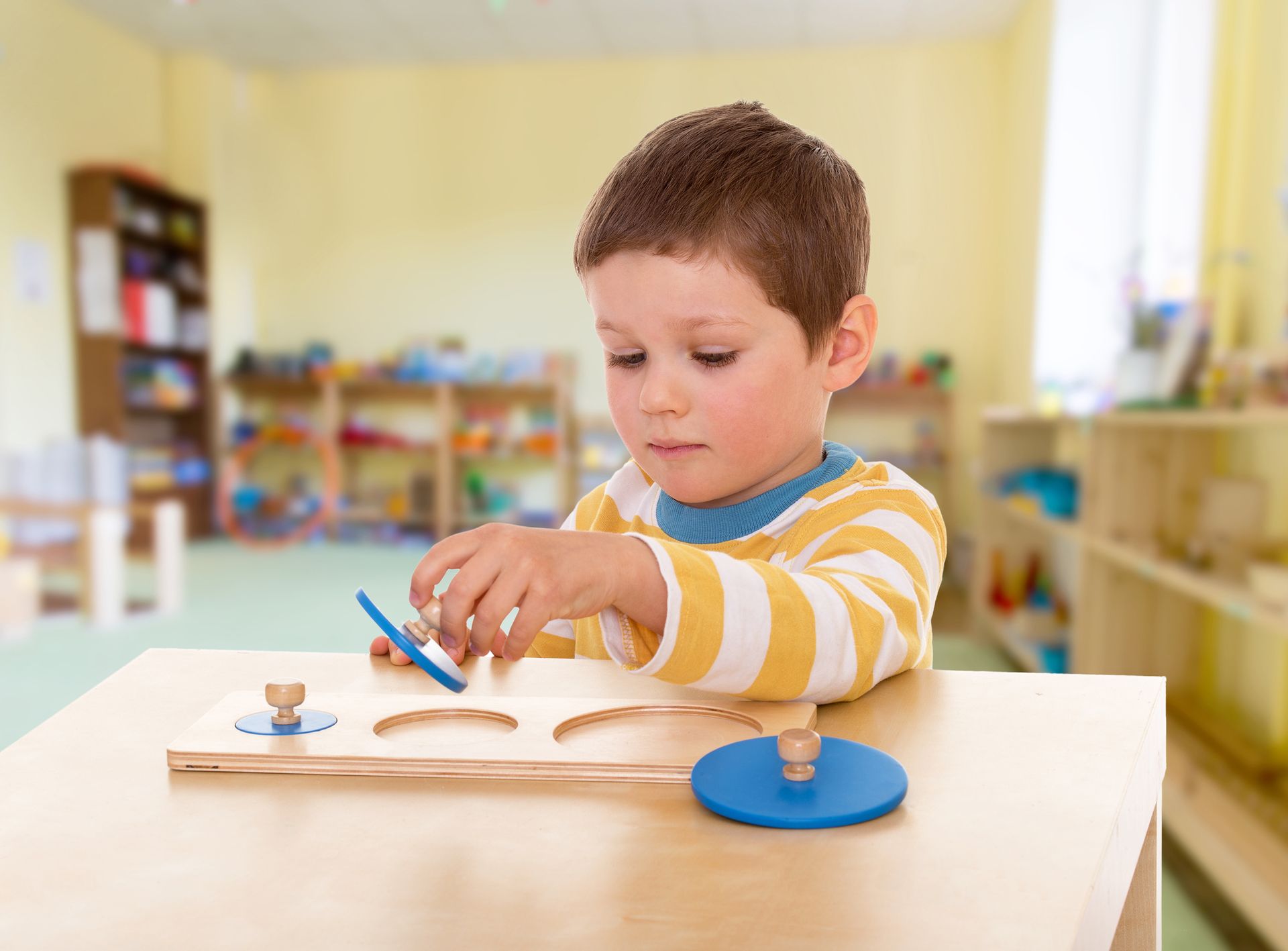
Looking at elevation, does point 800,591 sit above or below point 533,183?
below

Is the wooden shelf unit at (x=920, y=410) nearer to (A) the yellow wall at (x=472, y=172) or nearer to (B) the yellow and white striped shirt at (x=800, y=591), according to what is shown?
(A) the yellow wall at (x=472, y=172)

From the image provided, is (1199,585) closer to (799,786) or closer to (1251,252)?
(1251,252)

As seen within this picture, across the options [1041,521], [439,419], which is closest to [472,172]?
[439,419]

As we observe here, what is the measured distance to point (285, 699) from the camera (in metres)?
0.47

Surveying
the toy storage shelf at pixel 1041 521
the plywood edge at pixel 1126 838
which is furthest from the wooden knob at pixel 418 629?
the toy storage shelf at pixel 1041 521

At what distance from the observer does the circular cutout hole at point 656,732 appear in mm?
435

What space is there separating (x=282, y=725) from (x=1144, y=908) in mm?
458

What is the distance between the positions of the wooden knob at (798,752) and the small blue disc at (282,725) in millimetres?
206

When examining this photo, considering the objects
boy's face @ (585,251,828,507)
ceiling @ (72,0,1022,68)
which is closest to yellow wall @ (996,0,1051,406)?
ceiling @ (72,0,1022,68)

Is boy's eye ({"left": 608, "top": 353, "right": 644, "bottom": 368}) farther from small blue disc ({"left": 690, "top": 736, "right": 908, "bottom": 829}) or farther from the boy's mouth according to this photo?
small blue disc ({"left": 690, "top": 736, "right": 908, "bottom": 829})

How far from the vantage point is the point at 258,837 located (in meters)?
0.36

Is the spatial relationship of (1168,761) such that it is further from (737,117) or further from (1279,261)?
(737,117)

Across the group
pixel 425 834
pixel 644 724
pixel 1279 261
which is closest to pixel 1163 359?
pixel 1279 261

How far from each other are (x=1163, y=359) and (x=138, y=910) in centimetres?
259
